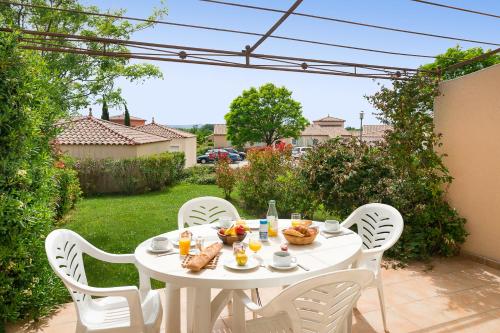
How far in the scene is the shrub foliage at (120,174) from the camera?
13148 millimetres

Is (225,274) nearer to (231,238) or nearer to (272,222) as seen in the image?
(231,238)

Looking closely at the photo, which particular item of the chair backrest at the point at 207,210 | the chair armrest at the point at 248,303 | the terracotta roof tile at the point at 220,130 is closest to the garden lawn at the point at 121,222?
the chair backrest at the point at 207,210

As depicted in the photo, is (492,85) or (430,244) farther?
(430,244)

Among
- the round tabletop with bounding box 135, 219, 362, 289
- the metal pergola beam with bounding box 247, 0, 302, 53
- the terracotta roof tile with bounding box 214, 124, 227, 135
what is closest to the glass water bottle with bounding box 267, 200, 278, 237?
the round tabletop with bounding box 135, 219, 362, 289

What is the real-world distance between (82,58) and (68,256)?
6750mm

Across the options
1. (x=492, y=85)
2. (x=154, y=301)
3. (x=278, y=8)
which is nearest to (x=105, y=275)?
(x=154, y=301)

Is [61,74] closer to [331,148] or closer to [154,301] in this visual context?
[331,148]

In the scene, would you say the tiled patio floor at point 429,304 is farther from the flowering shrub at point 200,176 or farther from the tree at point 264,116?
the tree at point 264,116

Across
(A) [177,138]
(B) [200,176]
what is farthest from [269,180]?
(A) [177,138]

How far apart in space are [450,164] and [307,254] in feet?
12.1

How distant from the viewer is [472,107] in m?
4.79

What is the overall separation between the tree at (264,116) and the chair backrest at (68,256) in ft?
118

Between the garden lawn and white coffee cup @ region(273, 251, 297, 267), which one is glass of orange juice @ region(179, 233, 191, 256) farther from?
the garden lawn

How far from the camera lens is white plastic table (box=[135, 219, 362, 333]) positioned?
2.07m
